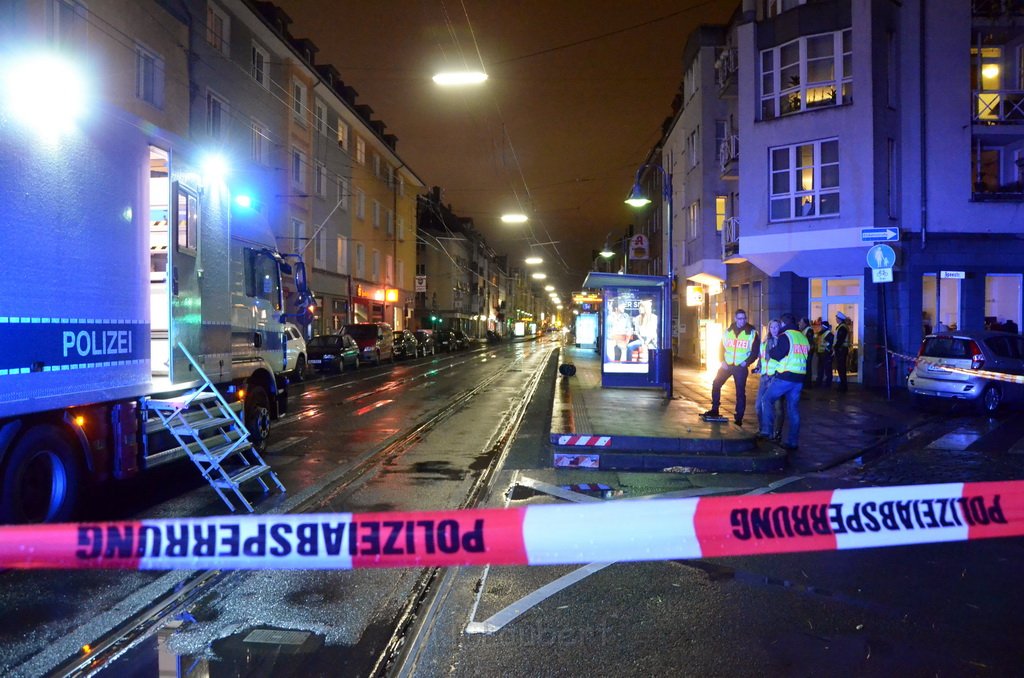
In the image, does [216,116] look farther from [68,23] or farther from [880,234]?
[880,234]

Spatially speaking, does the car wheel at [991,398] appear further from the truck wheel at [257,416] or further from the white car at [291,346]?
the truck wheel at [257,416]

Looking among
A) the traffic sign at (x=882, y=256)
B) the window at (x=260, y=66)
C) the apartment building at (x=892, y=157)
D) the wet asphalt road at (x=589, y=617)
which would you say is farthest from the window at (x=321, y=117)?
the wet asphalt road at (x=589, y=617)

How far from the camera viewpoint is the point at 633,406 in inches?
563

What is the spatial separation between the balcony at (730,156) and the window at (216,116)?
17477mm

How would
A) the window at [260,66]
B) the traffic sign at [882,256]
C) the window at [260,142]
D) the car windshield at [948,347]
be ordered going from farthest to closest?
the window at [260,142] → the window at [260,66] → the traffic sign at [882,256] → the car windshield at [948,347]

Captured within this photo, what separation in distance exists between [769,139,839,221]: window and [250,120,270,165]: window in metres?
19.7

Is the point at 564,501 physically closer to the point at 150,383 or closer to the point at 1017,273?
the point at 150,383

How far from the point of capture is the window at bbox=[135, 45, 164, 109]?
21.3 metres

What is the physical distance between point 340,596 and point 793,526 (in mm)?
2949

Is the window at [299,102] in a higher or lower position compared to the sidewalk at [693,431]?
higher

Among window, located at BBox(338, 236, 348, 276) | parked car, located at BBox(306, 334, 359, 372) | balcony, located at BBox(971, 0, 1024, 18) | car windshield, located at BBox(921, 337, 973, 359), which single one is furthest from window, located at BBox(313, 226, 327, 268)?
car windshield, located at BBox(921, 337, 973, 359)

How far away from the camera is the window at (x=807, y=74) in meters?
19.9

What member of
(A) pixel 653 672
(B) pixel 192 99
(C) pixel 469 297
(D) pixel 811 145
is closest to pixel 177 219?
(A) pixel 653 672

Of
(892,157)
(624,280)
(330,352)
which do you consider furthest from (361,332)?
(892,157)
